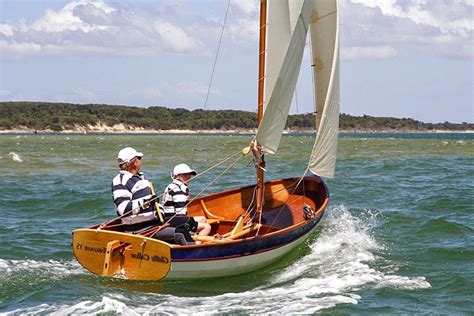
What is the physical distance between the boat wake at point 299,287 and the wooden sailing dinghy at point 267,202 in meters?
0.54

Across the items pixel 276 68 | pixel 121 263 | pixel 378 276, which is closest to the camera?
pixel 121 263

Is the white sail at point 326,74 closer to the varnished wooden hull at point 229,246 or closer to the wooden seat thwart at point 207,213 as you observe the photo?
the varnished wooden hull at point 229,246

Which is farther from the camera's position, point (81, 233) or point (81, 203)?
point (81, 203)

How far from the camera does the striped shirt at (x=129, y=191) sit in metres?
12.3

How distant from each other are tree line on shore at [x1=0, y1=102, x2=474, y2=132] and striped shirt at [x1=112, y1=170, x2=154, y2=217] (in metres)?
142

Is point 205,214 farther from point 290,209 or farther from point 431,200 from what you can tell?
point 431,200

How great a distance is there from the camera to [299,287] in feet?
40.2

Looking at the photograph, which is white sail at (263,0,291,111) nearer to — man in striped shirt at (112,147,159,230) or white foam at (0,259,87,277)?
man in striped shirt at (112,147,159,230)

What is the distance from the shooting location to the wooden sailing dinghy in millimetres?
11773

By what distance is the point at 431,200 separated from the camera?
2236 centimetres

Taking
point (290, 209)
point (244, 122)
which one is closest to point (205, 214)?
point (290, 209)

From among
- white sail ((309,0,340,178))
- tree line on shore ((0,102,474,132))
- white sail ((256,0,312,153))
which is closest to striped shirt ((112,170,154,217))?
white sail ((256,0,312,153))

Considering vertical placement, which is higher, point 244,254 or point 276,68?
point 276,68

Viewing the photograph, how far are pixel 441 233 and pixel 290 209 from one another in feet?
12.0
